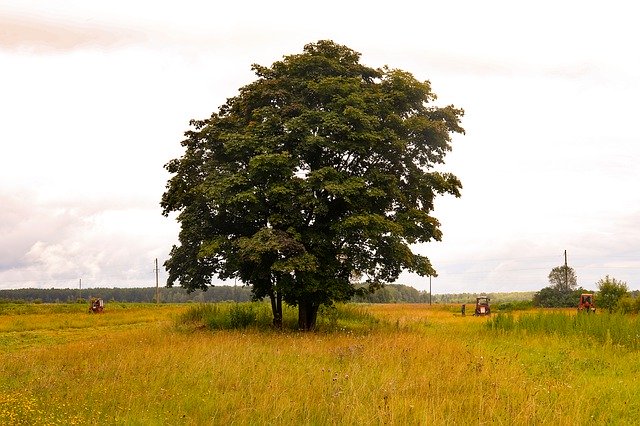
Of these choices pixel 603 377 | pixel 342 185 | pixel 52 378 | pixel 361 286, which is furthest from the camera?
pixel 361 286

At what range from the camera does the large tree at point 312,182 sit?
2286 centimetres

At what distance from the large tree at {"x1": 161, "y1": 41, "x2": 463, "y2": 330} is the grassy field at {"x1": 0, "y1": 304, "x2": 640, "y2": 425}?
17.0ft

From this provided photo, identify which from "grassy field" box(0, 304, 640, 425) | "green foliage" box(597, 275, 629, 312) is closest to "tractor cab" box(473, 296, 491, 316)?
"green foliage" box(597, 275, 629, 312)

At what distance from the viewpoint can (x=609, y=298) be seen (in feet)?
171

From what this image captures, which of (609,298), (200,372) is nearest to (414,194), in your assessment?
(200,372)

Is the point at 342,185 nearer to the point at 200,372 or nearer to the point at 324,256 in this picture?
the point at 324,256

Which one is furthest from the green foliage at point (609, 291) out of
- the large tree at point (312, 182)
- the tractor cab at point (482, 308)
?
the large tree at point (312, 182)

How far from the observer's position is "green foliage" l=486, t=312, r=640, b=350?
21062mm

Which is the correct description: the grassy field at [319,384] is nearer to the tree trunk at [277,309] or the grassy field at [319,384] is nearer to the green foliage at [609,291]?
the tree trunk at [277,309]

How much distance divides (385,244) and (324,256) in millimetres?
2875

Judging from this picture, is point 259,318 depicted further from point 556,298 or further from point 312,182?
point 556,298

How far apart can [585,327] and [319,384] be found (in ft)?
55.6

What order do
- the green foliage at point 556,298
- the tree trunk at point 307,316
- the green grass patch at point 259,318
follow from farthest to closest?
the green foliage at point 556,298, the green grass patch at point 259,318, the tree trunk at point 307,316

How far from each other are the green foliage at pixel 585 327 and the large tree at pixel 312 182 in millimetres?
5228
